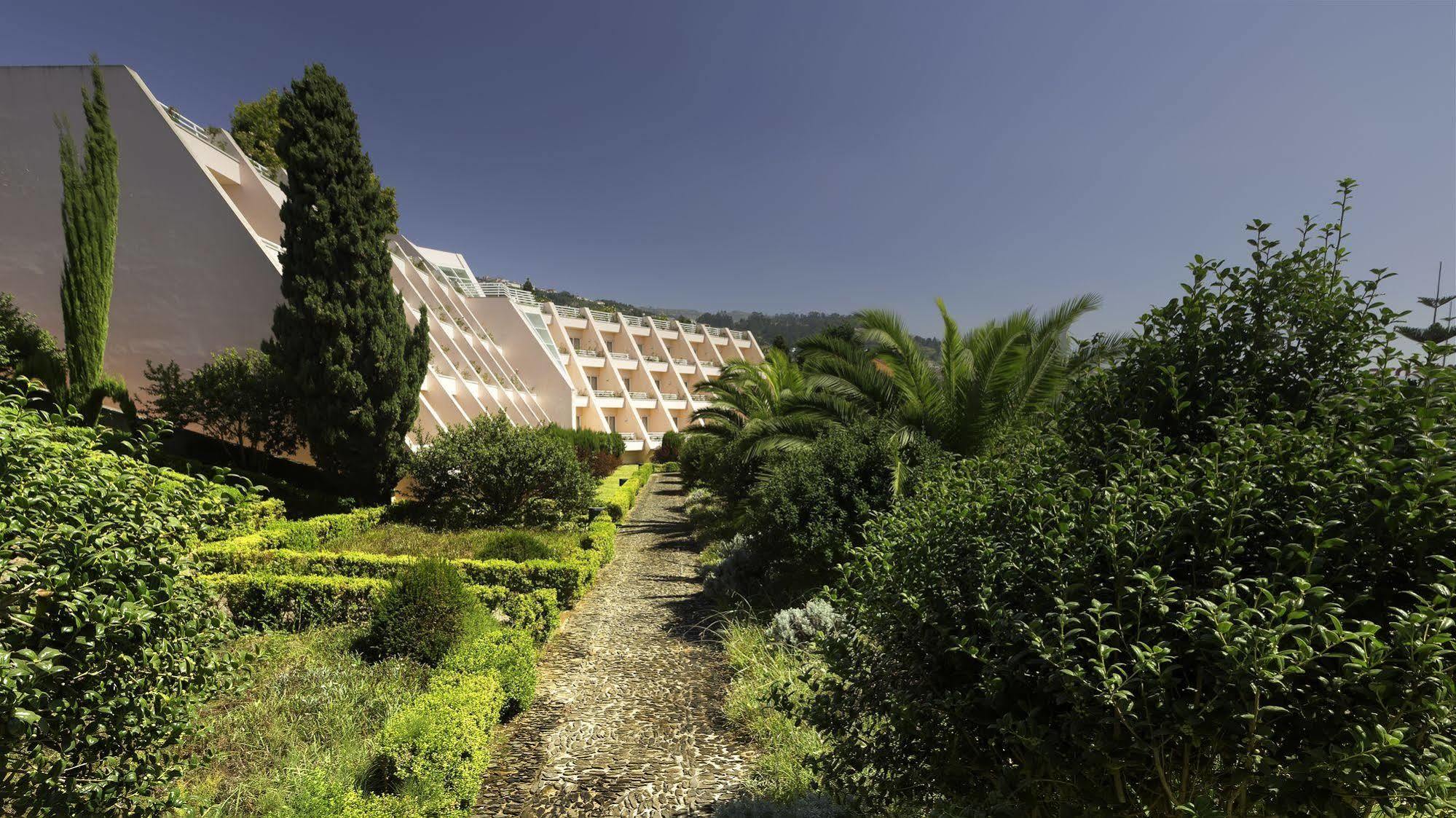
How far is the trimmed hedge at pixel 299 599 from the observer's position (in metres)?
8.44

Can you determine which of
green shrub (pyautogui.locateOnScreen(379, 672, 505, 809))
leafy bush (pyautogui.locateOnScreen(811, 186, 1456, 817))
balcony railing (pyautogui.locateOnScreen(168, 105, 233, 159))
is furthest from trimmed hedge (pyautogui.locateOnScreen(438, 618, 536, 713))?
balcony railing (pyautogui.locateOnScreen(168, 105, 233, 159))

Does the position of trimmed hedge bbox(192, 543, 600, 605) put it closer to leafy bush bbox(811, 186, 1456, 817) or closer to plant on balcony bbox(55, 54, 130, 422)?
leafy bush bbox(811, 186, 1456, 817)

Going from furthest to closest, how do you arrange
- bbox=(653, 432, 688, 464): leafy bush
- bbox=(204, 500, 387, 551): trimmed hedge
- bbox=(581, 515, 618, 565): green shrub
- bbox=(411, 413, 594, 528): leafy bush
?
bbox=(653, 432, 688, 464): leafy bush, bbox=(411, 413, 594, 528): leafy bush, bbox=(581, 515, 618, 565): green shrub, bbox=(204, 500, 387, 551): trimmed hedge

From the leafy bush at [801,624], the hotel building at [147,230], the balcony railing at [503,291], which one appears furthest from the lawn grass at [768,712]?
the balcony railing at [503,291]

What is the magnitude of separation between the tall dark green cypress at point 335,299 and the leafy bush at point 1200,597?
15.0 meters

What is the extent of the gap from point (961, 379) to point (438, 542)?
436 inches

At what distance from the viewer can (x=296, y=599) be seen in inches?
335

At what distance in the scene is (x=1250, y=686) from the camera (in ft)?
5.88

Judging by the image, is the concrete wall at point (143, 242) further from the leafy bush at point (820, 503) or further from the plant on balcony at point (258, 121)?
the leafy bush at point (820, 503)

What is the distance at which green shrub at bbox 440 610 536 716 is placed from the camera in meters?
6.09

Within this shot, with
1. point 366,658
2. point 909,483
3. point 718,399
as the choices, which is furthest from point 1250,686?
point 718,399

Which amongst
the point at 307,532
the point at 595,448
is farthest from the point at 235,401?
the point at 595,448

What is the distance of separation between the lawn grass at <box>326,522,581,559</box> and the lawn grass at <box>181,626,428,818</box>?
4.16 meters

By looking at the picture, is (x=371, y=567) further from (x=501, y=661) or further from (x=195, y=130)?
(x=195, y=130)
